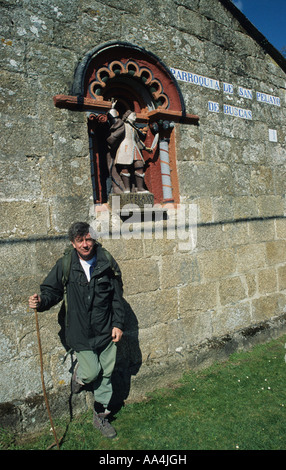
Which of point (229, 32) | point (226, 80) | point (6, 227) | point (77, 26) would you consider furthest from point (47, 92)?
point (229, 32)

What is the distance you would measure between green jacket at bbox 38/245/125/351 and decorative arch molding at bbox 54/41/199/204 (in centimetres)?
101

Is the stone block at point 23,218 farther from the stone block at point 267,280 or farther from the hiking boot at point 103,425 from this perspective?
the stone block at point 267,280

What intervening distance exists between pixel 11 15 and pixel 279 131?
4.15 m

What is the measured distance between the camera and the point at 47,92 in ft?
11.7

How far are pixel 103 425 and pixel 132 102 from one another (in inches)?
138

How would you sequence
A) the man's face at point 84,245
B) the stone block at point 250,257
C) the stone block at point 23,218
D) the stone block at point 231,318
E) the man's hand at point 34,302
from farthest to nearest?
the stone block at point 250,257
the stone block at point 231,318
the stone block at point 23,218
the man's face at point 84,245
the man's hand at point 34,302

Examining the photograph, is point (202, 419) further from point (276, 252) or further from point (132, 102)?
point (132, 102)

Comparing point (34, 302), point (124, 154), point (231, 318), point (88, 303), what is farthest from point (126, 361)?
point (124, 154)

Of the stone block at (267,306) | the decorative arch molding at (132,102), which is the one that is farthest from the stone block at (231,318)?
the decorative arch molding at (132,102)

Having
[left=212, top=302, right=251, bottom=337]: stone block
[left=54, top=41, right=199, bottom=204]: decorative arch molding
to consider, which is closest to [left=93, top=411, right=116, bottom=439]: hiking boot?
[left=212, top=302, right=251, bottom=337]: stone block

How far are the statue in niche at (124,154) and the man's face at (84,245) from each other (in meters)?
1.11

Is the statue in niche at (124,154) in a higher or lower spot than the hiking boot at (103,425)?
higher

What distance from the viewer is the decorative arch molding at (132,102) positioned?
3.85 meters

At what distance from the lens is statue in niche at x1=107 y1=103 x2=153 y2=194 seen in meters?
4.05
